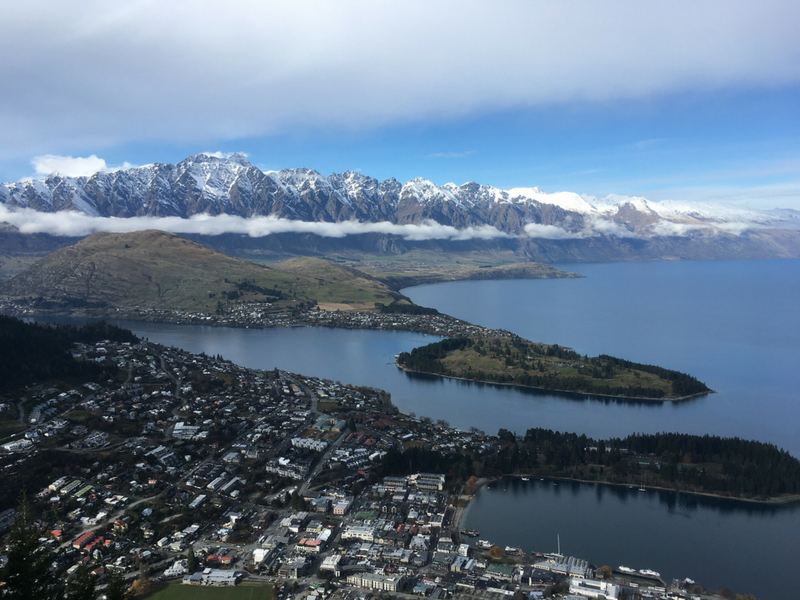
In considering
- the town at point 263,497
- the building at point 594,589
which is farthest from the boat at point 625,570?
the building at point 594,589

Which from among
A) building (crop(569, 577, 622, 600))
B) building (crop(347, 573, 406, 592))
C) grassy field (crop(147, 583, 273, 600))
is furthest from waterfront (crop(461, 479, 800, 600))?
grassy field (crop(147, 583, 273, 600))

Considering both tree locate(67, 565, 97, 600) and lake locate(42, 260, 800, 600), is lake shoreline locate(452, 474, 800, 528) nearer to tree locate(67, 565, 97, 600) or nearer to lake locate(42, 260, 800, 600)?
lake locate(42, 260, 800, 600)

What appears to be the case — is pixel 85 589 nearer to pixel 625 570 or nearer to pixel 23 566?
pixel 23 566

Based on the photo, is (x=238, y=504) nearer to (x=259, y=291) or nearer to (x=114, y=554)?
(x=114, y=554)

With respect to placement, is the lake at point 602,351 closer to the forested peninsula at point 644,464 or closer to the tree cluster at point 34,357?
the forested peninsula at point 644,464

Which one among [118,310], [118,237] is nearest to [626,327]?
[118,310]

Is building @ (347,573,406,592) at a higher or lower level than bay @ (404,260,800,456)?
lower
